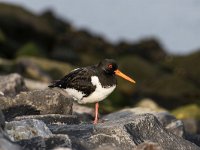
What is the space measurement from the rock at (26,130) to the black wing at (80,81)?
3.49 meters

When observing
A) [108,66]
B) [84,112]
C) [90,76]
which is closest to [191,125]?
[84,112]

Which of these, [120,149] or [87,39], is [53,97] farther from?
[87,39]

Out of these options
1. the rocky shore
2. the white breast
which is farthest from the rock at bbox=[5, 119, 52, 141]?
the white breast

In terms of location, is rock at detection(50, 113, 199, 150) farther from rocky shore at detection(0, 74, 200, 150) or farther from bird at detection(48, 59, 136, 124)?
bird at detection(48, 59, 136, 124)

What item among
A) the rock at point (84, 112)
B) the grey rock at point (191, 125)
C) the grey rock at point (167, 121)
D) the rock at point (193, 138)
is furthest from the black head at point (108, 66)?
the grey rock at point (191, 125)

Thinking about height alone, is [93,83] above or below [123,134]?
above

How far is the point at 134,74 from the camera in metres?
41.2

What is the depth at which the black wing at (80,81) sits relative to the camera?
683 inches

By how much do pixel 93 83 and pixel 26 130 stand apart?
13.4 feet

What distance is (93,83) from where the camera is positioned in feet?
56.7

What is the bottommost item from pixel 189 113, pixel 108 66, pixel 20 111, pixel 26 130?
pixel 26 130

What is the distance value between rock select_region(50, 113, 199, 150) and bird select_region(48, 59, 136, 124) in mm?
1794

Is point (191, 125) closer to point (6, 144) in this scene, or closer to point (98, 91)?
point (98, 91)

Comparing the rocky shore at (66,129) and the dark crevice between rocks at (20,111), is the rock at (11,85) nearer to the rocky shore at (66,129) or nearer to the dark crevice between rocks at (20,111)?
the rocky shore at (66,129)
